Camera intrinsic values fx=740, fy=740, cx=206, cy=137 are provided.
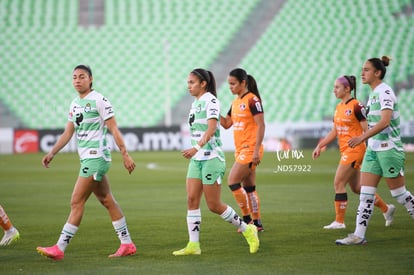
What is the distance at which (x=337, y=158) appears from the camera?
28.1 metres

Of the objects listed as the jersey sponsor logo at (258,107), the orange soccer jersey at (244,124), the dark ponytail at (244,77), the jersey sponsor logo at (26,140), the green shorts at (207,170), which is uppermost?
the dark ponytail at (244,77)

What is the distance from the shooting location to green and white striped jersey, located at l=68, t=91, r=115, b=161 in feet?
26.4

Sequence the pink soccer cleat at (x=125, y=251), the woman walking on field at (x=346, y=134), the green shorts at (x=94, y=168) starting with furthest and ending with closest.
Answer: the woman walking on field at (x=346, y=134) < the pink soccer cleat at (x=125, y=251) < the green shorts at (x=94, y=168)

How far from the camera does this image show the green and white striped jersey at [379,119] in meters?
8.77

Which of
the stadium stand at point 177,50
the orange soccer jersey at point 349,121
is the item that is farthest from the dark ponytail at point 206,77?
the stadium stand at point 177,50

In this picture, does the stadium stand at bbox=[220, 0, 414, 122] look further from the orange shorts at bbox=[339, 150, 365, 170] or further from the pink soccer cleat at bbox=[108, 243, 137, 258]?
the pink soccer cleat at bbox=[108, 243, 137, 258]

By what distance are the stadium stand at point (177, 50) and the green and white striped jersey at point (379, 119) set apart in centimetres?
2870

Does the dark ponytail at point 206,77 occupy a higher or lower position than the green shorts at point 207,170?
higher

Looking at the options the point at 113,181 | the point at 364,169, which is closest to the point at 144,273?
the point at 364,169

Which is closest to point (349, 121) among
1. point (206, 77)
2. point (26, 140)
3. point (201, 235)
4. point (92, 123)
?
point (201, 235)

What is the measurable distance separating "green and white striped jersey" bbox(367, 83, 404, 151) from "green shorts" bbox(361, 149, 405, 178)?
0.06m

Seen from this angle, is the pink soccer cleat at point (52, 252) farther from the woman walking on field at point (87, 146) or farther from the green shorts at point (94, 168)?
the green shorts at point (94, 168)

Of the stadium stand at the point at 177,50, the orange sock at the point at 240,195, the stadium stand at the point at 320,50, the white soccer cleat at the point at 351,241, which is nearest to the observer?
the white soccer cleat at the point at 351,241

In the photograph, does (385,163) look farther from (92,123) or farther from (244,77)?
(92,123)
